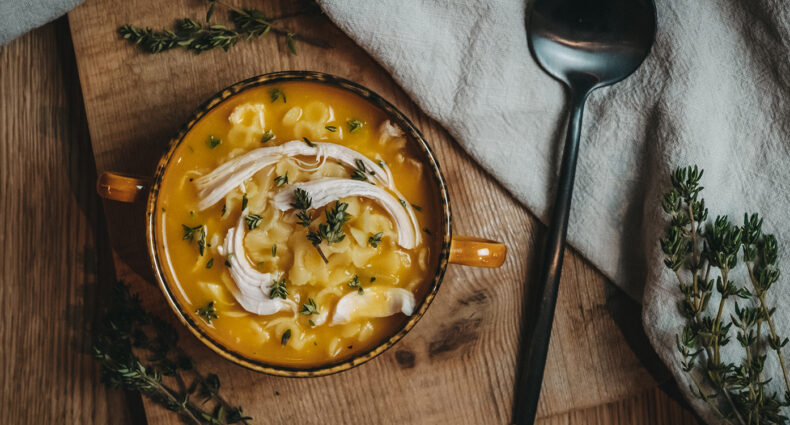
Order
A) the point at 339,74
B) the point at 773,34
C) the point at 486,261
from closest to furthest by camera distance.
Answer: the point at 486,261
the point at 773,34
the point at 339,74

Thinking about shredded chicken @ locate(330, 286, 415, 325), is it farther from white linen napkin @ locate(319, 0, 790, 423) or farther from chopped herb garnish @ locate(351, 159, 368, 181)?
white linen napkin @ locate(319, 0, 790, 423)

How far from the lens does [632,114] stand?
80.5 inches

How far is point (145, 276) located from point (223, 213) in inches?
20.3

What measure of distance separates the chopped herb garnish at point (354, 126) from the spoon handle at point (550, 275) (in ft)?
2.40

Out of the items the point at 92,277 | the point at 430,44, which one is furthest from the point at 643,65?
the point at 92,277

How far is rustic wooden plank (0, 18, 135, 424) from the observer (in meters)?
2.20

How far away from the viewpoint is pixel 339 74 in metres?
2.09

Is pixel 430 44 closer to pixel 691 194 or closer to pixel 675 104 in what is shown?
pixel 675 104

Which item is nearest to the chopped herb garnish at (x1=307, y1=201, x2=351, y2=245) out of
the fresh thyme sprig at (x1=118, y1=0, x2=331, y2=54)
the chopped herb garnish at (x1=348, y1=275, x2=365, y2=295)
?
the chopped herb garnish at (x1=348, y1=275, x2=365, y2=295)

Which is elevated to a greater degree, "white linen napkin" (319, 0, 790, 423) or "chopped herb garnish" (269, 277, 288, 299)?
"white linen napkin" (319, 0, 790, 423)

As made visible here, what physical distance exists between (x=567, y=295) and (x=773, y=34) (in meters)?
1.12

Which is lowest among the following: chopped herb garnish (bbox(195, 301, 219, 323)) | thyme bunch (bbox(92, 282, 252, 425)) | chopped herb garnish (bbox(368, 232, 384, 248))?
thyme bunch (bbox(92, 282, 252, 425))

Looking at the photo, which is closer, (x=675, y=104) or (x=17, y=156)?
(x=675, y=104)

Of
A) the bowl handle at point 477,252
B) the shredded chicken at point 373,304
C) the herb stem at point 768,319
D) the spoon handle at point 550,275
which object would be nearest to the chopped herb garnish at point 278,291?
the shredded chicken at point 373,304
